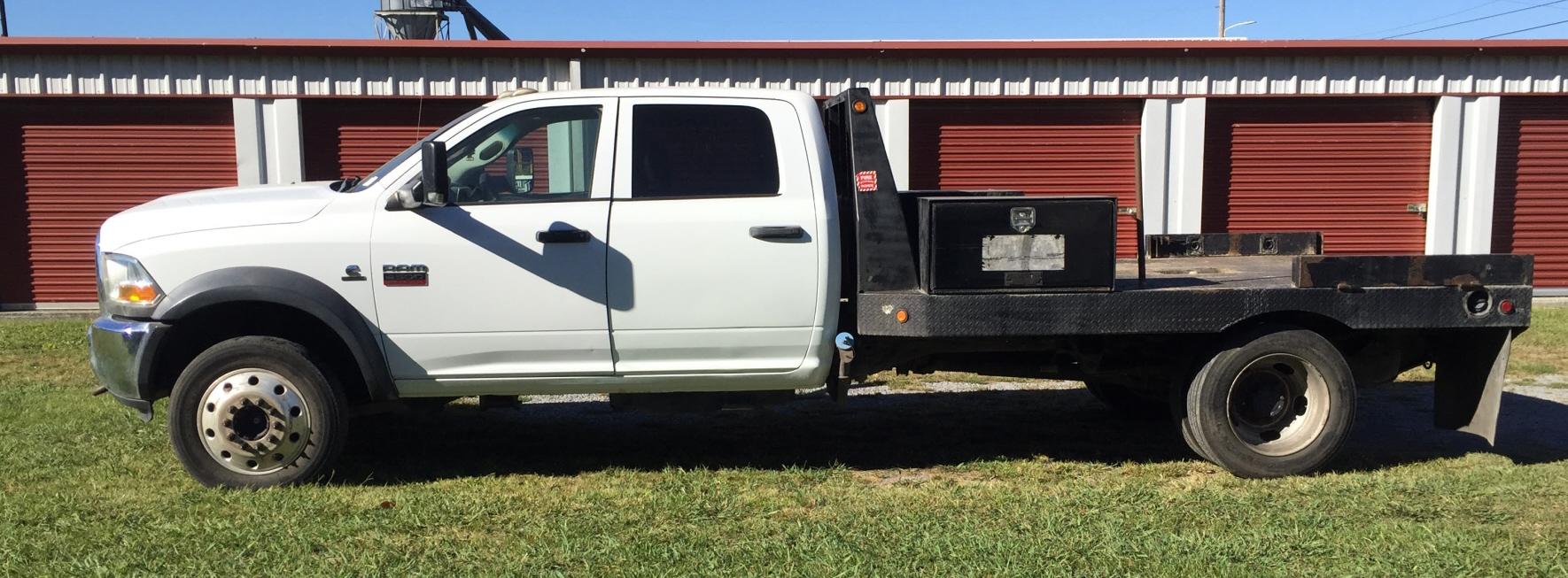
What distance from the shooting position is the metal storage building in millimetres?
12688

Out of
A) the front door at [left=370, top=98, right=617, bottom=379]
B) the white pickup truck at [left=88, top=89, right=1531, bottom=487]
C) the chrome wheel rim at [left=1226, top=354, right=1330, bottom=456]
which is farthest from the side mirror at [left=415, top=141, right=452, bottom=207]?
the chrome wheel rim at [left=1226, top=354, right=1330, bottom=456]

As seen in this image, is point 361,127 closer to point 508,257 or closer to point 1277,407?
point 508,257

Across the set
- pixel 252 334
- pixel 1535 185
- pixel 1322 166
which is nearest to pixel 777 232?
pixel 252 334

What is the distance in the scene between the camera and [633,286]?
203 inches

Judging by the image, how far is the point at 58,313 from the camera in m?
13.0

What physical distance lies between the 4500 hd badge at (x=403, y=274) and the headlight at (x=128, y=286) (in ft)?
3.15

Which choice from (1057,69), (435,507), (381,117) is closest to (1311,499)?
(435,507)

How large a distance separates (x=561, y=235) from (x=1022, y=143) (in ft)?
30.5

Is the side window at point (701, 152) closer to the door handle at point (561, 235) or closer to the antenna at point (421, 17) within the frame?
the door handle at point (561, 235)

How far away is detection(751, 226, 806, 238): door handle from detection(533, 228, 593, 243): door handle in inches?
29.6

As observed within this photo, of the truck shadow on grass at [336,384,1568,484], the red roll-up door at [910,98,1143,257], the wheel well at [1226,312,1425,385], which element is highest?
the red roll-up door at [910,98,1143,257]

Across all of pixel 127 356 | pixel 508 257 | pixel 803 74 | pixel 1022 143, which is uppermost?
pixel 803 74

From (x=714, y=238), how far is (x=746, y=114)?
65 cm

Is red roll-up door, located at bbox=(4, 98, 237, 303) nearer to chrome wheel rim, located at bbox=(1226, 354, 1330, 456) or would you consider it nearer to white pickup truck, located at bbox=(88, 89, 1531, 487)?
white pickup truck, located at bbox=(88, 89, 1531, 487)
